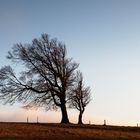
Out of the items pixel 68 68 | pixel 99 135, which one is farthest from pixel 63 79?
pixel 99 135

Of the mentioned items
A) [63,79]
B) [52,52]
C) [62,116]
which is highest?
[52,52]

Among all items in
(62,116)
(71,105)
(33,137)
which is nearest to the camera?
(33,137)

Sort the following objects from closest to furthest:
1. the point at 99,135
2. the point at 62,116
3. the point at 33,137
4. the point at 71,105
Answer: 1. the point at 33,137
2. the point at 99,135
3. the point at 62,116
4. the point at 71,105

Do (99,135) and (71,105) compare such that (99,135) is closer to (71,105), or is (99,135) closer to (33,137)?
(33,137)

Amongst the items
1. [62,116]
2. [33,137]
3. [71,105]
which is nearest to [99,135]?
[33,137]

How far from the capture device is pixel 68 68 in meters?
70.9

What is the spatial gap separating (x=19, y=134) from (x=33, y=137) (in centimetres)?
219

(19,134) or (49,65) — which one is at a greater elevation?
(49,65)

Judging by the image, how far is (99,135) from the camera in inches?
1757

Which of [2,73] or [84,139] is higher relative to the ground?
[2,73]

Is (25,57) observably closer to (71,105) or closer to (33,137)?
(71,105)

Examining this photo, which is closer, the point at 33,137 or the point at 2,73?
the point at 33,137

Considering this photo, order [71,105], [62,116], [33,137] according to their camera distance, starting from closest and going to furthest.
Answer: [33,137] → [62,116] → [71,105]

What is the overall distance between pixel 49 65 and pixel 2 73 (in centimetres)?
760
